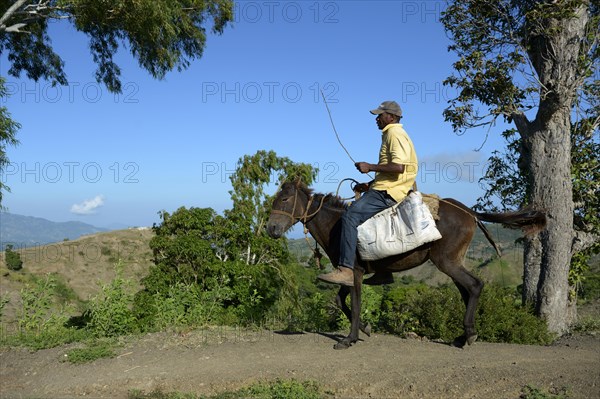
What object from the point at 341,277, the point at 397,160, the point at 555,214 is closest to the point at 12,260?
→ the point at 341,277

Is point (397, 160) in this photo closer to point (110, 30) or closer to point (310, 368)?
point (310, 368)

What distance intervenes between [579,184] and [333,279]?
753 cm

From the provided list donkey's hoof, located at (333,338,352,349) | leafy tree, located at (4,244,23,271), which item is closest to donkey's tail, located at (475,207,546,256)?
donkey's hoof, located at (333,338,352,349)

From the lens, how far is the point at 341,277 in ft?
24.8

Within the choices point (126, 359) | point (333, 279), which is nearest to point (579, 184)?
point (333, 279)

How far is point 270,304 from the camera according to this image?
16.5 metres

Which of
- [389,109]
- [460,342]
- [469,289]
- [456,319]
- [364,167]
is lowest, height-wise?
[460,342]

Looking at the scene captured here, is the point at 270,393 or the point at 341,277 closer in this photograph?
the point at 270,393

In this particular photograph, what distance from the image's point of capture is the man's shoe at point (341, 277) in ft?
24.6

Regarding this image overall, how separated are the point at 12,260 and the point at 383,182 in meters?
40.7

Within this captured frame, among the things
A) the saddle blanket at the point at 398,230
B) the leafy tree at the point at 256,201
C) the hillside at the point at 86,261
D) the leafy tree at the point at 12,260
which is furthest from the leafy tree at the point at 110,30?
the leafy tree at the point at 12,260

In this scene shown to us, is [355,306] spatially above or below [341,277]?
below

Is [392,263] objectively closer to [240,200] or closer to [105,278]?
[240,200]

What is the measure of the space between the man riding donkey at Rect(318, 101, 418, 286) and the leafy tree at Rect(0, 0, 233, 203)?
31.1ft
